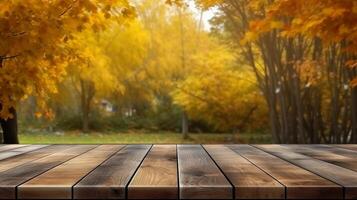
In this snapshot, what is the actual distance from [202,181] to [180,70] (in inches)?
889

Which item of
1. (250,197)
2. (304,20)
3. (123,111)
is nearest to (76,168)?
(250,197)

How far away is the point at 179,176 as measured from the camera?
212 cm

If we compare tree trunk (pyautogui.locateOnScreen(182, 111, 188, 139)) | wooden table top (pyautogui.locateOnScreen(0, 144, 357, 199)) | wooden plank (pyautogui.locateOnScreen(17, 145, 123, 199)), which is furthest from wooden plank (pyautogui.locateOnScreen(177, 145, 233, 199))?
tree trunk (pyautogui.locateOnScreen(182, 111, 188, 139))

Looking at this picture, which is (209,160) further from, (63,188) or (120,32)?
(120,32)

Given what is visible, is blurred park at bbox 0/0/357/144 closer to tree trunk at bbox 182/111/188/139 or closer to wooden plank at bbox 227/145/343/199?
tree trunk at bbox 182/111/188/139

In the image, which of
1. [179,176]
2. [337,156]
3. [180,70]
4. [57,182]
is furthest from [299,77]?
[180,70]

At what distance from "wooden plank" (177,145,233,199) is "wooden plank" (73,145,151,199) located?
0.22 metres

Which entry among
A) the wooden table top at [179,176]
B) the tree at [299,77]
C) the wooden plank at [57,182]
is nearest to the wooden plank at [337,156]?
the wooden table top at [179,176]

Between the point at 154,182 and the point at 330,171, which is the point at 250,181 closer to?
the point at 154,182

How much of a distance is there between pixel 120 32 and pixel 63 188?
22172 mm

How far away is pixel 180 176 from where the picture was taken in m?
2.12

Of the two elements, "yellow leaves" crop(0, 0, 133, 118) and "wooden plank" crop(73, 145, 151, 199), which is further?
"yellow leaves" crop(0, 0, 133, 118)

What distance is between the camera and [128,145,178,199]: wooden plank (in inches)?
73.1

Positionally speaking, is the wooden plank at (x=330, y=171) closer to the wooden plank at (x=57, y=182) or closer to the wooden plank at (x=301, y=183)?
the wooden plank at (x=301, y=183)
